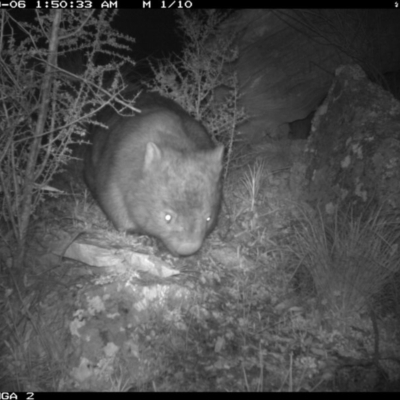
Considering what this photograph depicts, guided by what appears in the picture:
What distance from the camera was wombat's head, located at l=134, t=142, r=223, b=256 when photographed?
335cm

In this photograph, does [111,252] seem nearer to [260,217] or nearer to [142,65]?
[260,217]

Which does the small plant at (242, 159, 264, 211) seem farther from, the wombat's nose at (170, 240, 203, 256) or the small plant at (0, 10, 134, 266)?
the small plant at (0, 10, 134, 266)

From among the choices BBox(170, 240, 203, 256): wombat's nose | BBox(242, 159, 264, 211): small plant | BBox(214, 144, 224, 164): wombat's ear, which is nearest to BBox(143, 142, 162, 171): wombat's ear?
BBox(214, 144, 224, 164): wombat's ear

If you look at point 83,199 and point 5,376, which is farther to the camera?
point 83,199

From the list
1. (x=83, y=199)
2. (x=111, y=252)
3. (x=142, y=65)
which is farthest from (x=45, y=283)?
(x=142, y=65)

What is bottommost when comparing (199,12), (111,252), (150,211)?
(111,252)

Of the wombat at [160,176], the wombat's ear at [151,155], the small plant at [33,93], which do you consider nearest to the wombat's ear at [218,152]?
Result: the wombat at [160,176]

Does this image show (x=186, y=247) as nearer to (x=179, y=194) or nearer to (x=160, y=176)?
(x=179, y=194)

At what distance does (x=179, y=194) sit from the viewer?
11.0 feet

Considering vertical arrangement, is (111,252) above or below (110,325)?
above

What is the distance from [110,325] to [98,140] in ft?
6.68

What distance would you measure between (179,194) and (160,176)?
225 millimetres

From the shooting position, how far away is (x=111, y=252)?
349cm

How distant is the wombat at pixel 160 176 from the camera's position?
3375 mm
